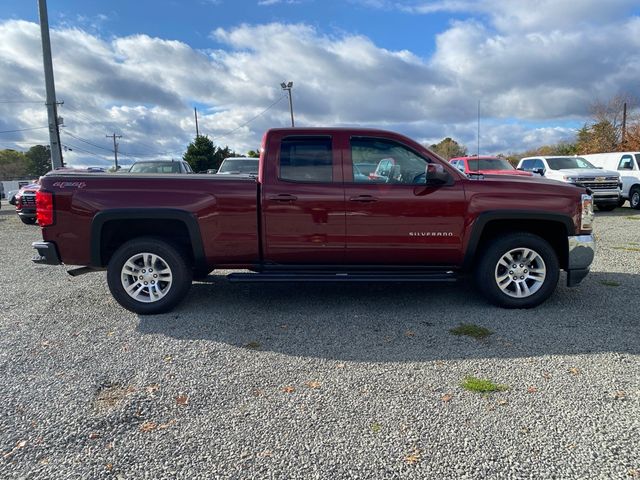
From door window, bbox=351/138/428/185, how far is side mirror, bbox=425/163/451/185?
0.49ft

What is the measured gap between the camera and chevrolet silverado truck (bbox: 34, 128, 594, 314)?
14.9 feet

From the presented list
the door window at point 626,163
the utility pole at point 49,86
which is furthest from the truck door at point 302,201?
the door window at point 626,163

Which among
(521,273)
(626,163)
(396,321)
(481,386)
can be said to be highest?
(626,163)

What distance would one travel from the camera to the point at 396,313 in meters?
4.73

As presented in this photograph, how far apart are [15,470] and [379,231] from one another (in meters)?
3.49

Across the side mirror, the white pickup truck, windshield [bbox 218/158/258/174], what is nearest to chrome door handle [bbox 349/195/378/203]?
the side mirror

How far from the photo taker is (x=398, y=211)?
15.1 feet

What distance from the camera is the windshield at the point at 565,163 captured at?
15333mm

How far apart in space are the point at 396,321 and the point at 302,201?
157 centimetres

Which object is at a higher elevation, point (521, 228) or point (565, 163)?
point (565, 163)

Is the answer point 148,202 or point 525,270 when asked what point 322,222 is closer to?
point 148,202

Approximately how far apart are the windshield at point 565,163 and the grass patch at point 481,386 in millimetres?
14310

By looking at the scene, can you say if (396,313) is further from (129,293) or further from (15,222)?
(15,222)

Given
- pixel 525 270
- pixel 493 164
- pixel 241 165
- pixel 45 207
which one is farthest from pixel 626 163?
pixel 45 207
